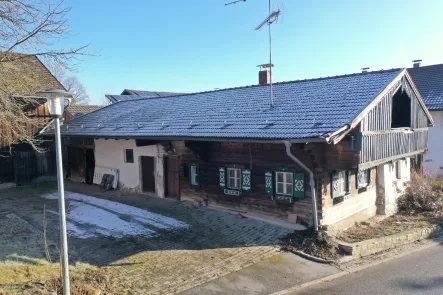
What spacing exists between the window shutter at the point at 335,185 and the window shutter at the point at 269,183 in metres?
1.73

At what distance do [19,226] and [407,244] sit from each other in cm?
1164

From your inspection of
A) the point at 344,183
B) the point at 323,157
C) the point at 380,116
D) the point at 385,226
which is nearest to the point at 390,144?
the point at 380,116

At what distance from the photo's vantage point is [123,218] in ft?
37.9

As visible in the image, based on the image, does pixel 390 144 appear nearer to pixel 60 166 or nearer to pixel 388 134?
pixel 388 134

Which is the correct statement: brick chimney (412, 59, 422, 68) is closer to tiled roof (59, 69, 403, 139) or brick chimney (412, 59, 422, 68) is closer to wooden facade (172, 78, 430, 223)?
wooden facade (172, 78, 430, 223)

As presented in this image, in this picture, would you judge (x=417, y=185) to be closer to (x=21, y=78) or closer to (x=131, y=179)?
(x=131, y=179)

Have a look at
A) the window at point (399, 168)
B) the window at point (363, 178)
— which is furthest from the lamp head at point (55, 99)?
the window at point (399, 168)

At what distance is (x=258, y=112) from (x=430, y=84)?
1612cm

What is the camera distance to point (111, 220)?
11.4m

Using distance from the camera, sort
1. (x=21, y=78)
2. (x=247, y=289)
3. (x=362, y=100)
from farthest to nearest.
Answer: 1. (x=362, y=100)
2. (x=21, y=78)
3. (x=247, y=289)

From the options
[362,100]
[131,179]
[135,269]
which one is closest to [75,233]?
[135,269]

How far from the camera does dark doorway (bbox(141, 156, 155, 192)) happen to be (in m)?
14.8

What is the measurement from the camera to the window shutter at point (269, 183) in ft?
34.7

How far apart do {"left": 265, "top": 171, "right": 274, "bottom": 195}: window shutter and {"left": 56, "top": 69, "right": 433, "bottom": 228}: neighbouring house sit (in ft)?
0.10
